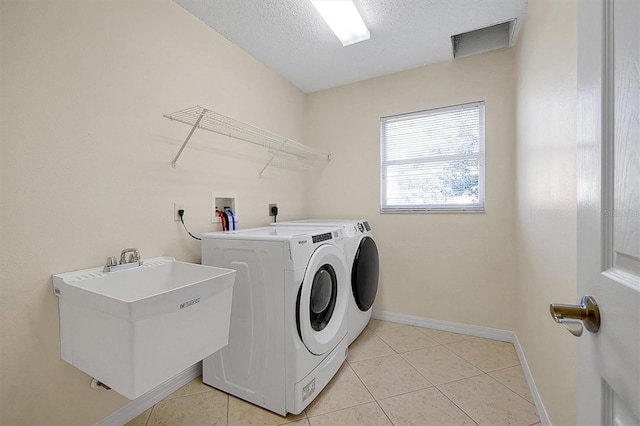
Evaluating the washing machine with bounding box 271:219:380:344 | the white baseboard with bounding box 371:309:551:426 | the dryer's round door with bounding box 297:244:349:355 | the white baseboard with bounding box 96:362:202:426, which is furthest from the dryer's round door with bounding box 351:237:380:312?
the white baseboard with bounding box 96:362:202:426

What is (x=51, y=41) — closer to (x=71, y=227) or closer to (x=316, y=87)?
(x=71, y=227)

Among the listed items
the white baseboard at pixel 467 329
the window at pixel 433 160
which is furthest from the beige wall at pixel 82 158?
the white baseboard at pixel 467 329

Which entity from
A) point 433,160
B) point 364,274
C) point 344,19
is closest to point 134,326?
point 364,274

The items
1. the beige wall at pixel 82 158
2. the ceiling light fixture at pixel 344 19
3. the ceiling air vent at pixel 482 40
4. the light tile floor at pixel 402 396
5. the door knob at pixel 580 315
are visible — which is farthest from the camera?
the ceiling air vent at pixel 482 40

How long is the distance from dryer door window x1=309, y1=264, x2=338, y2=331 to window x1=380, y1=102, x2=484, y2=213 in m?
1.10

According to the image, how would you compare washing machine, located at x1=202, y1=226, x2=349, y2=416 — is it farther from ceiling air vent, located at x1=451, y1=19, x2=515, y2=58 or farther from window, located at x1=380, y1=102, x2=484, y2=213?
ceiling air vent, located at x1=451, y1=19, x2=515, y2=58

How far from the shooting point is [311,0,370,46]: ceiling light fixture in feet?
5.29

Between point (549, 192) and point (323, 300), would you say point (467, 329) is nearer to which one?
point (323, 300)

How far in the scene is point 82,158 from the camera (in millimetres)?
1248

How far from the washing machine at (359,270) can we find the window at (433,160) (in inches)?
20.8

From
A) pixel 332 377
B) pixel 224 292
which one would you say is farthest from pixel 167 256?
pixel 332 377

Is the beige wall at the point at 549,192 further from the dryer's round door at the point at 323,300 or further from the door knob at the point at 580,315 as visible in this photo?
the dryer's round door at the point at 323,300

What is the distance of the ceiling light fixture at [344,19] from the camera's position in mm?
1613

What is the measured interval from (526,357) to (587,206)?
173 cm
